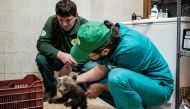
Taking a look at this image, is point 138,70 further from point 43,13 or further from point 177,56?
point 43,13

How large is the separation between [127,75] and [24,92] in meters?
0.63

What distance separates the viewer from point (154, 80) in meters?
1.46

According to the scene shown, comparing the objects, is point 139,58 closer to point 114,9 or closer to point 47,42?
point 47,42

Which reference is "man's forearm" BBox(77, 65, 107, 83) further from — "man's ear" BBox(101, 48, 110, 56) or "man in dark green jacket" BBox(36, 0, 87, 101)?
"man in dark green jacket" BBox(36, 0, 87, 101)

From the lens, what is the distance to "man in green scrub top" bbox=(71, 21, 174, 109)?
129cm

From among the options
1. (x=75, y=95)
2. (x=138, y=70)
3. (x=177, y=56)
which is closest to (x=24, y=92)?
(x=75, y=95)

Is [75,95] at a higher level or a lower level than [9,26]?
lower

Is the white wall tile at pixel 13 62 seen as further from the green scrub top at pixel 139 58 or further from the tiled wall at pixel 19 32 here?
the green scrub top at pixel 139 58

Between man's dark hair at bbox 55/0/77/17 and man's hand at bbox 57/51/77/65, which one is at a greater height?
man's dark hair at bbox 55/0/77/17

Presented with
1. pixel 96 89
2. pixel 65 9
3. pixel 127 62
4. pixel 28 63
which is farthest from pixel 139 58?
pixel 28 63

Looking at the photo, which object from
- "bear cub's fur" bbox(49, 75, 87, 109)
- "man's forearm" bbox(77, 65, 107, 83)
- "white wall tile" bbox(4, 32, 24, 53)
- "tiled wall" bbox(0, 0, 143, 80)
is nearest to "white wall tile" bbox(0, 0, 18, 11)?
"tiled wall" bbox(0, 0, 143, 80)

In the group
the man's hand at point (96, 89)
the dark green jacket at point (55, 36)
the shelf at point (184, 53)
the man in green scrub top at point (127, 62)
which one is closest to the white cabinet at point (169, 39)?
the shelf at point (184, 53)

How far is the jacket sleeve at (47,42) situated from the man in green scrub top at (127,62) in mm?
679

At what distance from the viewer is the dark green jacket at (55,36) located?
214cm
